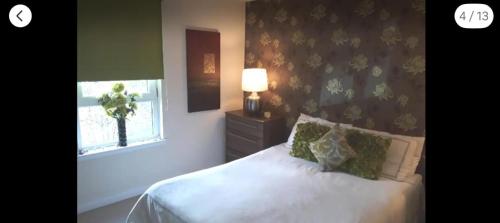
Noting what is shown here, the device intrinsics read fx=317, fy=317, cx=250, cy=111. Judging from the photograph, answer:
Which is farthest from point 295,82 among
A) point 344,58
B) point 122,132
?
point 122,132

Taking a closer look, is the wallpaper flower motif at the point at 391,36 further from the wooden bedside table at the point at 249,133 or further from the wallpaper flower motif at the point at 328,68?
the wooden bedside table at the point at 249,133

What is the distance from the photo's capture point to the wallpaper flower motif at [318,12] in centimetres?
303

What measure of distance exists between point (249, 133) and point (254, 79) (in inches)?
22.6

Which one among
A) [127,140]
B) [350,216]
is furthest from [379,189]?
[127,140]

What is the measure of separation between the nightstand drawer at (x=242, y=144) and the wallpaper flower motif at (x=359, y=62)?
3.92ft

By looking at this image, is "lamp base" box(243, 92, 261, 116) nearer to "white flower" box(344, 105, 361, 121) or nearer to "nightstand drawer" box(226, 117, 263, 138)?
"nightstand drawer" box(226, 117, 263, 138)

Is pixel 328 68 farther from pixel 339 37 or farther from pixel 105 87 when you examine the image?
pixel 105 87

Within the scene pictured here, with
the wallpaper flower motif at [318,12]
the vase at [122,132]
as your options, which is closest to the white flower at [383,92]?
A: the wallpaper flower motif at [318,12]

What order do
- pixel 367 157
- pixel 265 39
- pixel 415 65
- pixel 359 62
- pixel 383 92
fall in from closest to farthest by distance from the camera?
pixel 367 157 < pixel 415 65 < pixel 383 92 < pixel 359 62 < pixel 265 39

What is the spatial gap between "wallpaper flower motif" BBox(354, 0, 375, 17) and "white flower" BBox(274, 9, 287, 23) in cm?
82

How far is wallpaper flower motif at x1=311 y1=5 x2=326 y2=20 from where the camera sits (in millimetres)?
3031

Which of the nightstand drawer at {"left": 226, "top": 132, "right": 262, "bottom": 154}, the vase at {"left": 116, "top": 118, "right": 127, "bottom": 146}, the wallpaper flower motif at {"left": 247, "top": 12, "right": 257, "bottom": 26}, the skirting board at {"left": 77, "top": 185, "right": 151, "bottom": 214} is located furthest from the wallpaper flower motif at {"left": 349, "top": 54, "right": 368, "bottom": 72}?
the skirting board at {"left": 77, "top": 185, "right": 151, "bottom": 214}

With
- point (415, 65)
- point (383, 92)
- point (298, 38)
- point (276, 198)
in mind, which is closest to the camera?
point (276, 198)

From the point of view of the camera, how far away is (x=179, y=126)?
3361mm
